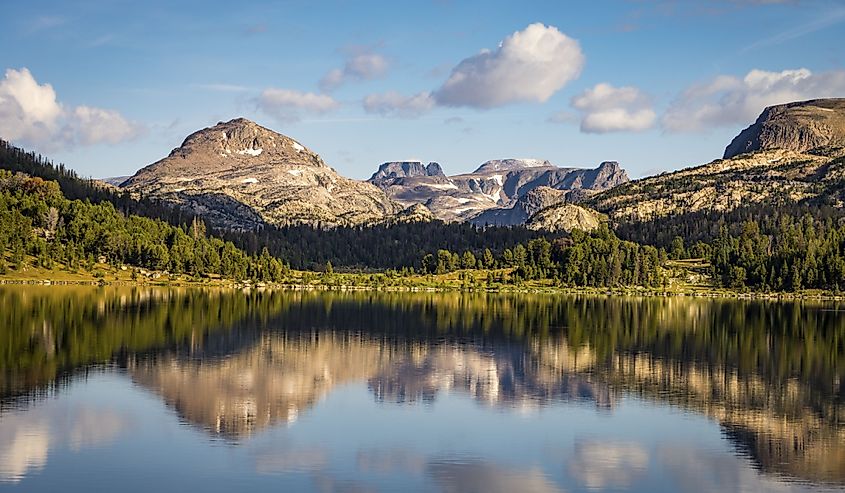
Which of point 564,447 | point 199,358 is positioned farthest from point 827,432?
point 199,358

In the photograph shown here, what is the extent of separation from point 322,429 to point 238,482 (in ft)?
46.3

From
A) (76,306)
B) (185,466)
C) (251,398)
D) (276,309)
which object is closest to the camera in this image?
(185,466)

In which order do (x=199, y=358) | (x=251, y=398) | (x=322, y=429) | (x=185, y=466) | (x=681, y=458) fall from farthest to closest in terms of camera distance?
(x=199, y=358) < (x=251, y=398) < (x=322, y=429) < (x=681, y=458) < (x=185, y=466)

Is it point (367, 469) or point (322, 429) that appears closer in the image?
point (367, 469)

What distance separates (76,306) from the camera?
144 m

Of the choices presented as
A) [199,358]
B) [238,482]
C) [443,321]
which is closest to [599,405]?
[238,482]

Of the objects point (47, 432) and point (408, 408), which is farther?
point (408, 408)

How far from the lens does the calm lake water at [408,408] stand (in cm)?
4575

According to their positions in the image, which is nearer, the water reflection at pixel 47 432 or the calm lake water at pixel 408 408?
the water reflection at pixel 47 432

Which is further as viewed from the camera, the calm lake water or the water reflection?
the calm lake water

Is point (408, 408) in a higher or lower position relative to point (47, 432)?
lower

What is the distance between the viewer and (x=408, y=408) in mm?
65688

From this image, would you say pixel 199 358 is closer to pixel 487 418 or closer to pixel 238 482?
pixel 487 418

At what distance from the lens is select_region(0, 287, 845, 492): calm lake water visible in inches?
1801
